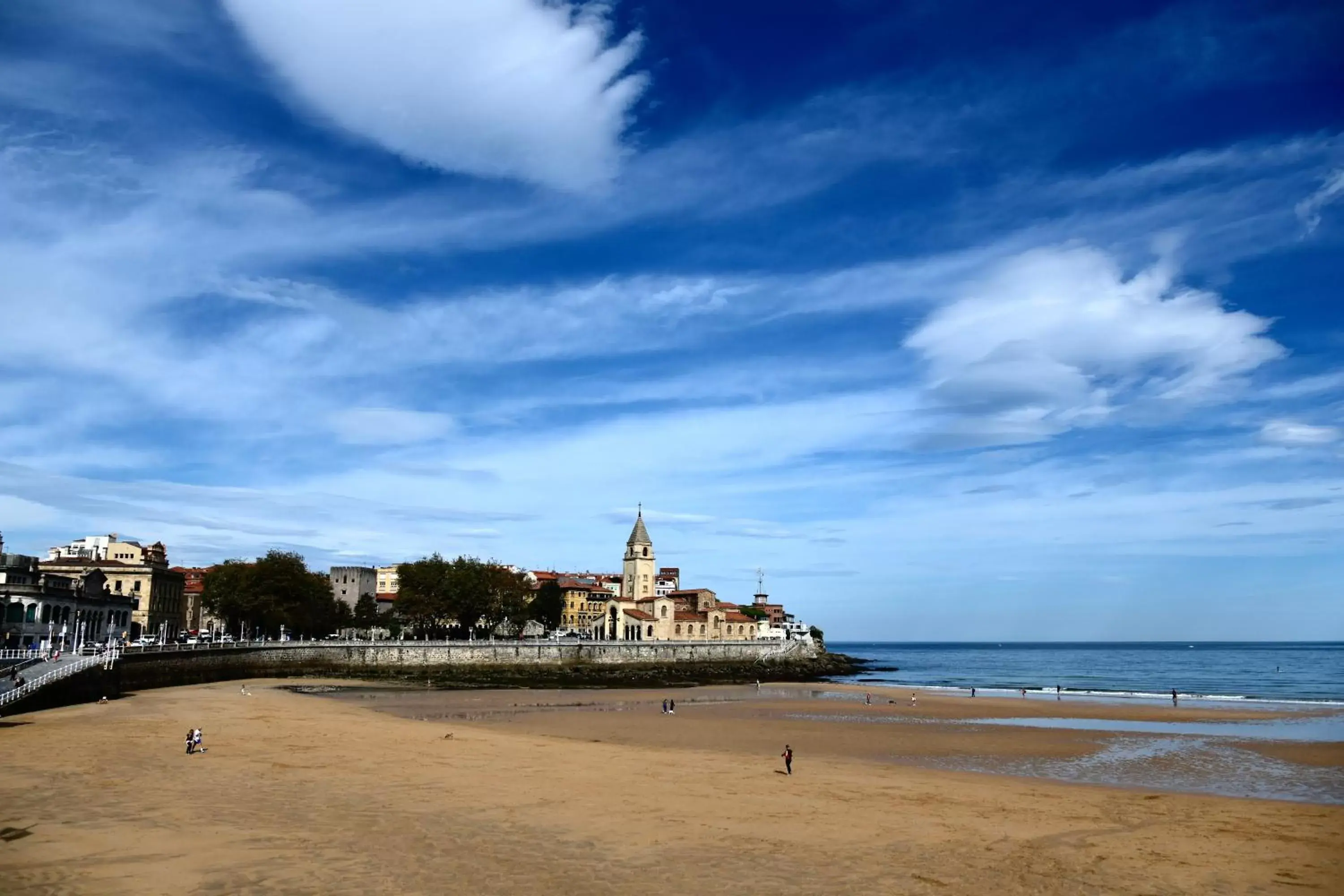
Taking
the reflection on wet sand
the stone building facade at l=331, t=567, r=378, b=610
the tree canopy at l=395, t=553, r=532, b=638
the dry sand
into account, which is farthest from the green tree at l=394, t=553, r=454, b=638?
the dry sand

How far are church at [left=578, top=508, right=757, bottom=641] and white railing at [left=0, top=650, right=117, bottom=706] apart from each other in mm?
70091

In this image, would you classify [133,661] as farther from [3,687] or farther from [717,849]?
[717,849]

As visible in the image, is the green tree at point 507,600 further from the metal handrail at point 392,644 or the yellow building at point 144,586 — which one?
the yellow building at point 144,586

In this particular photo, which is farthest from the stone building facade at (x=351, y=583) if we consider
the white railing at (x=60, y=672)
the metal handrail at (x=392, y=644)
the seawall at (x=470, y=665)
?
the white railing at (x=60, y=672)

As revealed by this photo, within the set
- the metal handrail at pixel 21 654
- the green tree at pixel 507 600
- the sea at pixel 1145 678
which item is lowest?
the sea at pixel 1145 678

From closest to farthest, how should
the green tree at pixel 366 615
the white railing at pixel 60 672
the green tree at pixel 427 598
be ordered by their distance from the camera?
the white railing at pixel 60 672
the green tree at pixel 427 598
the green tree at pixel 366 615

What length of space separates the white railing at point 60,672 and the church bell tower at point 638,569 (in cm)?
7786

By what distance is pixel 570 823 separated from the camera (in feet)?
76.5

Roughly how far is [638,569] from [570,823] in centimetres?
10448

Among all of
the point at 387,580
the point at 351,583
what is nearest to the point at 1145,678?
the point at 351,583

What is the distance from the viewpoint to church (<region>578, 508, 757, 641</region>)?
119 meters

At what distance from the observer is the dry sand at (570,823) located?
18.4m

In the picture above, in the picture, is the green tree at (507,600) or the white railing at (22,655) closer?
the white railing at (22,655)

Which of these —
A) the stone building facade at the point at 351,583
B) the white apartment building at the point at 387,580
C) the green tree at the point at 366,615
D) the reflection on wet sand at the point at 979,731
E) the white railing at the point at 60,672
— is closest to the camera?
the reflection on wet sand at the point at 979,731
